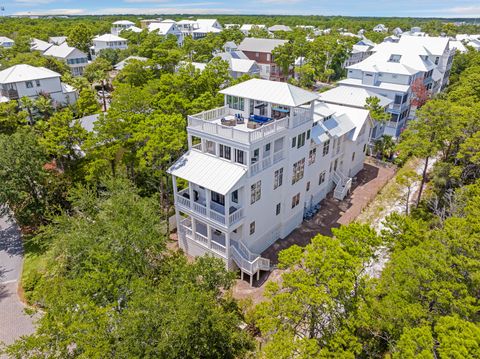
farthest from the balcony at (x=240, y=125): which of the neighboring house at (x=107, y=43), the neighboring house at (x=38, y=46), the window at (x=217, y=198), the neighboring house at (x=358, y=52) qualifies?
the neighboring house at (x=107, y=43)

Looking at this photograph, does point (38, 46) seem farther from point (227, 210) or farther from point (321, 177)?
point (227, 210)

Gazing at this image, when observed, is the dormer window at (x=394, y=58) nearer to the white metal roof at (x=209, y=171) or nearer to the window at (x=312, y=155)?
the window at (x=312, y=155)

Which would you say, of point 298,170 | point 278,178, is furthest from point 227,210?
point 298,170

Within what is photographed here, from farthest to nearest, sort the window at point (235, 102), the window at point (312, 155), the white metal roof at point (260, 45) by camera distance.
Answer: the white metal roof at point (260, 45) < the window at point (312, 155) < the window at point (235, 102)

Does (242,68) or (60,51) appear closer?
(242,68)

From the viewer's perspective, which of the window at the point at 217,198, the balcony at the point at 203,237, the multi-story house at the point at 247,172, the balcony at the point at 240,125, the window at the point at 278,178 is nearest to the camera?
the balcony at the point at 240,125

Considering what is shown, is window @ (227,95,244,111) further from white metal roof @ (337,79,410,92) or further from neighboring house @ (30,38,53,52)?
neighboring house @ (30,38,53,52)

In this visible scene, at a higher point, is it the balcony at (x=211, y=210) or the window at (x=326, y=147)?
the window at (x=326, y=147)
